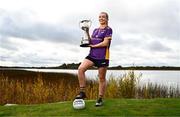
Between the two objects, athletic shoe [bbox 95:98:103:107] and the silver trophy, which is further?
athletic shoe [bbox 95:98:103:107]

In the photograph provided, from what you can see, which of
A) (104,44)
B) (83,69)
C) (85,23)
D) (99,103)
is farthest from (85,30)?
(99,103)

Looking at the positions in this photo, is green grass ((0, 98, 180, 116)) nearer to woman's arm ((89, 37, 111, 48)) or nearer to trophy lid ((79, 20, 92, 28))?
woman's arm ((89, 37, 111, 48))

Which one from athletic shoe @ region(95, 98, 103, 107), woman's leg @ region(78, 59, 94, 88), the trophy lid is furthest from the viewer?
athletic shoe @ region(95, 98, 103, 107)

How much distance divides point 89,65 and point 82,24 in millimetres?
940

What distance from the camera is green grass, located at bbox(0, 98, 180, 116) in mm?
9078

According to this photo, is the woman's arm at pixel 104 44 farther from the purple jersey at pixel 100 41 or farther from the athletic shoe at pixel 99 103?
the athletic shoe at pixel 99 103

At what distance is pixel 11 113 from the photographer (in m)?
9.70

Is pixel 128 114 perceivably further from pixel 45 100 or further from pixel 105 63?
pixel 45 100

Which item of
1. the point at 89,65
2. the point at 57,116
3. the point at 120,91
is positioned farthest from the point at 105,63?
the point at 120,91

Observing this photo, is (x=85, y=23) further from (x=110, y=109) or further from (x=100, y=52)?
(x=110, y=109)

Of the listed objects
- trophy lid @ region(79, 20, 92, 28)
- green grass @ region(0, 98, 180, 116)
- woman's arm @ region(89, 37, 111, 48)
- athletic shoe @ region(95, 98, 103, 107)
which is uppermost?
trophy lid @ region(79, 20, 92, 28)

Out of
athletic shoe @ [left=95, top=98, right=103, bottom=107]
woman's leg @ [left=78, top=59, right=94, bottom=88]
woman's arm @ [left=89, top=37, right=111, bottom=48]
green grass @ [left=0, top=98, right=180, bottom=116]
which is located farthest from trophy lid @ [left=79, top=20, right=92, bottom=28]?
green grass @ [left=0, top=98, right=180, bottom=116]

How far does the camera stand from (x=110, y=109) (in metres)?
9.30

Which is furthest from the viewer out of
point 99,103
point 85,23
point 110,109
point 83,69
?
point 99,103
